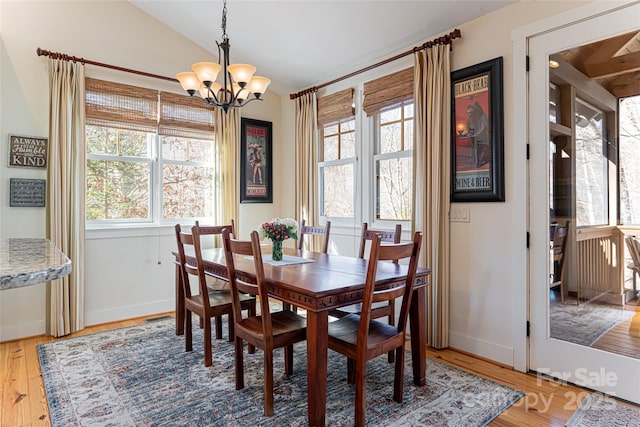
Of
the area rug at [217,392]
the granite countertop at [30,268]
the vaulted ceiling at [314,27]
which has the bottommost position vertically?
the area rug at [217,392]

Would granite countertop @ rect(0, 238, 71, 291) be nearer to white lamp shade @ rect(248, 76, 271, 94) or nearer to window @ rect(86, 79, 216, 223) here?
white lamp shade @ rect(248, 76, 271, 94)

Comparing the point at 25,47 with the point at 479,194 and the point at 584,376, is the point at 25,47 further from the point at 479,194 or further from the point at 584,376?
the point at 584,376

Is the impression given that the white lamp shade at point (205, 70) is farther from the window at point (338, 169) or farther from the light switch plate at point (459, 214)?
the light switch plate at point (459, 214)

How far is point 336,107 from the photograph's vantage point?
4152mm

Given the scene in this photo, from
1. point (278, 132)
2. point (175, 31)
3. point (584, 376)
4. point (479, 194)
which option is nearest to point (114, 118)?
point (175, 31)

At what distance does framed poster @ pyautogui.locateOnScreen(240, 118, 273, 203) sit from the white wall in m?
0.94

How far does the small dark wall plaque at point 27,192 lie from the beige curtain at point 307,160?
2554 millimetres

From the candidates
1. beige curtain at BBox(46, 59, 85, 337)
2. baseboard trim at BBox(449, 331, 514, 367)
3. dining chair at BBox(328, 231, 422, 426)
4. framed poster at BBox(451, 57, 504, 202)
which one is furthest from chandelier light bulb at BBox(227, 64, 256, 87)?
baseboard trim at BBox(449, 331, 514, 367)

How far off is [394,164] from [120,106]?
9.13ft

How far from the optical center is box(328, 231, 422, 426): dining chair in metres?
1.91

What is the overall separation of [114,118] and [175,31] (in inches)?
47.5

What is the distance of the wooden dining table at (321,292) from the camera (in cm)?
187

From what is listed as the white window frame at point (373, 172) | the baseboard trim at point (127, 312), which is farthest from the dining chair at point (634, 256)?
the baseboard trim at point (127, 312)

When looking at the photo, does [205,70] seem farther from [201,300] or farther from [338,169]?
[338,169]
